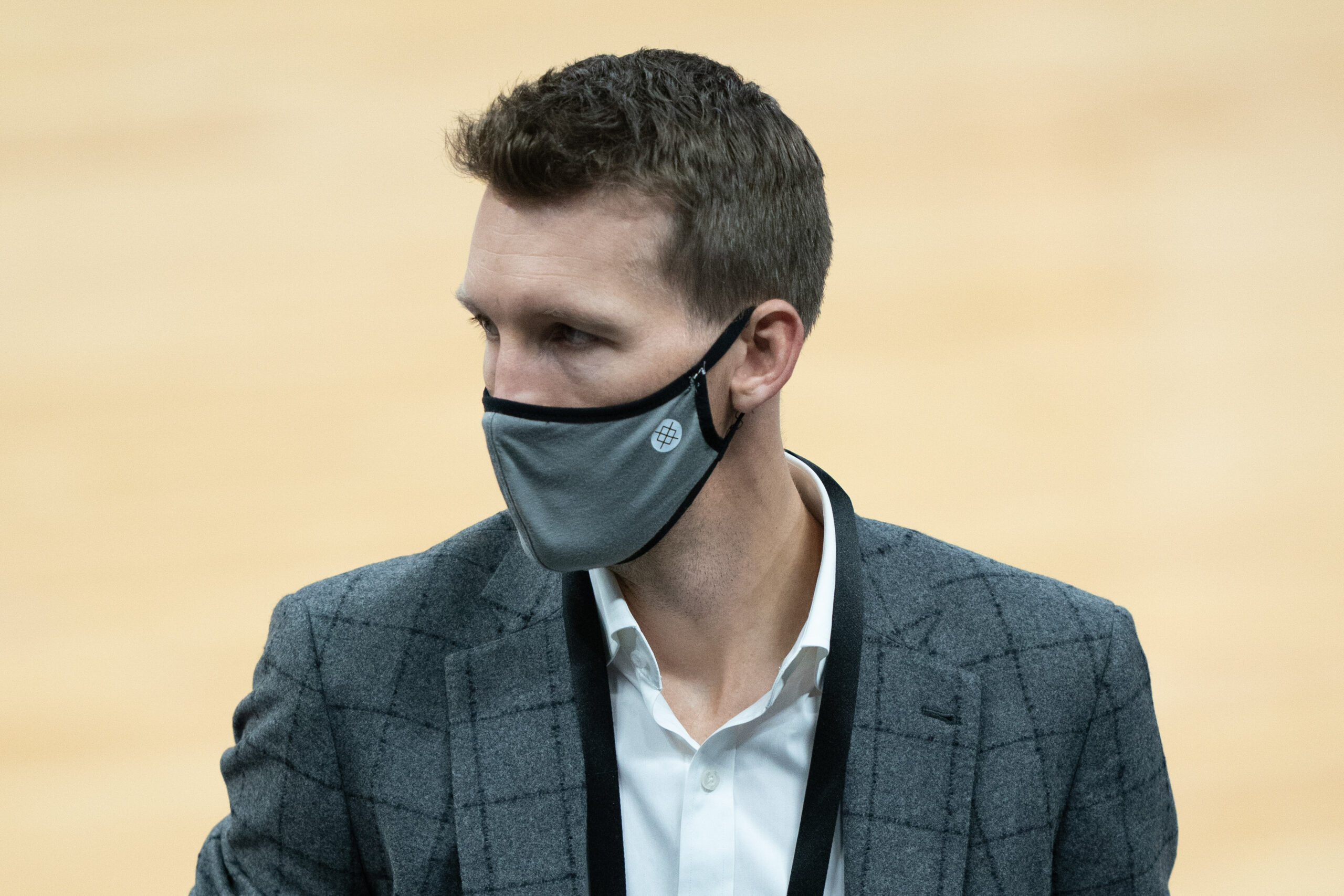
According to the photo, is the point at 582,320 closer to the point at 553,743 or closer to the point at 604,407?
the point at 604,407

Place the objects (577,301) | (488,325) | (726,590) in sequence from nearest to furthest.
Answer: (577,301) → (488,325) → (726,590)

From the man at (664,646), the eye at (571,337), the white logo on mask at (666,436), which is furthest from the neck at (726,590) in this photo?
the eye at (571,337)

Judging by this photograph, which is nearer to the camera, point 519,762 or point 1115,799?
point 519,762

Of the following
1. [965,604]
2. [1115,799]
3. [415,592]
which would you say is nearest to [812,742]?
[965,604]

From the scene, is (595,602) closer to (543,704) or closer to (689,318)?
(543,704)

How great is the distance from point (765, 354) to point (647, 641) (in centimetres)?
37

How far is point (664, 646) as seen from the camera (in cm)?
183

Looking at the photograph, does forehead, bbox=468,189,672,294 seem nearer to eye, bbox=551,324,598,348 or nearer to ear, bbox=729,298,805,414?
eye, bbox=551,324,598,348

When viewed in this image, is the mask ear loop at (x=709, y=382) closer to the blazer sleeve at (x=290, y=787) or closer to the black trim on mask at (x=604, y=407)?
the black trim on mask at (x=604, y=407)

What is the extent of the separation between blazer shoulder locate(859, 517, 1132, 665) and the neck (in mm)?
110

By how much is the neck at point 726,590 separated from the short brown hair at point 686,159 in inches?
7.4

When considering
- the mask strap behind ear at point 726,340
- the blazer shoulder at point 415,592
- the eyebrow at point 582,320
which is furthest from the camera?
the blazer shoulder at point 415,592

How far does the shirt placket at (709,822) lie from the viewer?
1692 mm

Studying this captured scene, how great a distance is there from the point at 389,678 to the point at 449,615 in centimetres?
11
